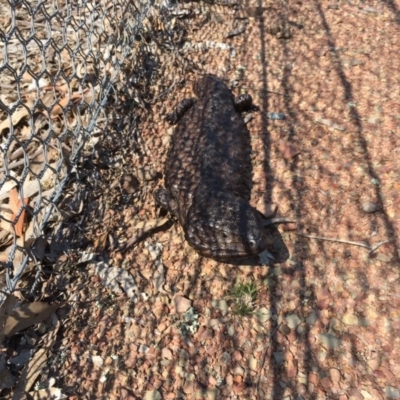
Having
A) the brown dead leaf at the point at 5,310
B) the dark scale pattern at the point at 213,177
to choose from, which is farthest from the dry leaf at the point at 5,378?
the dark scale pattern at the point at 213,177

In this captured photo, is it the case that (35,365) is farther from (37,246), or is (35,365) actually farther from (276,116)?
(276,116)

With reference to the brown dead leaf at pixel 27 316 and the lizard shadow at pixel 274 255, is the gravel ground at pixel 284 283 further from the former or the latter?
the brown dead leaf at pixel 27 316

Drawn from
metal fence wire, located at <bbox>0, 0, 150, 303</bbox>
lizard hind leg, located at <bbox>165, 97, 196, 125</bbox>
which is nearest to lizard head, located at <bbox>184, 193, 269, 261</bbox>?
metal fence wire, located at <bbox>0, 0, 150, 303</bbox>

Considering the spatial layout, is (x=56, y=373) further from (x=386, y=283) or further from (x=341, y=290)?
(x=386, y=283)

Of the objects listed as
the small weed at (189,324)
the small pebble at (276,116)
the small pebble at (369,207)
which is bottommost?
the small weed at (189,324)

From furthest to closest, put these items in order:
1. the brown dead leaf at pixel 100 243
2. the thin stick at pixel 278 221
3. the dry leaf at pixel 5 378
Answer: the thin stick at pixel 278 221 < the brown dead leaf at pixel 100 243 < the dry leaf at pixel 5 378

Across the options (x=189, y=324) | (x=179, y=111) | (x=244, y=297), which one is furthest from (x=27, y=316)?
(x=179, y=111)

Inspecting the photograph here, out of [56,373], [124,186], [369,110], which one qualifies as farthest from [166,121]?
[56,373]
